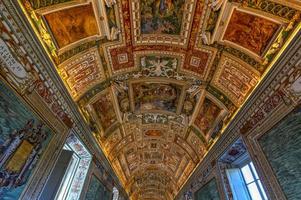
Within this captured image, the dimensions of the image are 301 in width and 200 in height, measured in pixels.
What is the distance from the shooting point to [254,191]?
6836 mm

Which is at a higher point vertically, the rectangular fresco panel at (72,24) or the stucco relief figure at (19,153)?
the rectangular fresco panel at (72,24)

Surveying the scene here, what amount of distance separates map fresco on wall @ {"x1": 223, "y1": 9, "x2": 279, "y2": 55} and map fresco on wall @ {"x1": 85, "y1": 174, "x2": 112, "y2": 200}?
7.97m

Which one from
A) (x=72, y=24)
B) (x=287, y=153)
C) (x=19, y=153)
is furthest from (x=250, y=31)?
(x=19, y=153)

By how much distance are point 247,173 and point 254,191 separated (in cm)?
73

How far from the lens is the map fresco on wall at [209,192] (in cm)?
794

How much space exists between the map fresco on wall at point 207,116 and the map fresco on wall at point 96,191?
19.0ft

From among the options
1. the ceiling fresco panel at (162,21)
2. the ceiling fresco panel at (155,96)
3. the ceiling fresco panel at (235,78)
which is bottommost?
the ceiling fresco panel at (235,78)

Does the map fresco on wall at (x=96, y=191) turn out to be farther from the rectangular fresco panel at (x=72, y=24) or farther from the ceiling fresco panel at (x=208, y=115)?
the rectangular fresco panel at (x=72, y=24)

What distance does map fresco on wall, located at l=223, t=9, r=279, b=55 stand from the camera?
5105 mm

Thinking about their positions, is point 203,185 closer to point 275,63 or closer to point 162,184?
point 275,63

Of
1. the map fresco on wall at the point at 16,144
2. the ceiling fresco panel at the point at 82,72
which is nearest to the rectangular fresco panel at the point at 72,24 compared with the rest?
the ceiling fresco panel at the point at 82,72

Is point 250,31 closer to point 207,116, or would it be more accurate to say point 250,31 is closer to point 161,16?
point 161,16

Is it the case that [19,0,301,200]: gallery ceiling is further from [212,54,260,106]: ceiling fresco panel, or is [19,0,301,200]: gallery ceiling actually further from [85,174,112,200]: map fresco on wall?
[85,174,112,200]: map fresco on wall

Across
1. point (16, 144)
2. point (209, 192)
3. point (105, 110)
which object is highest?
point (105, 110)
